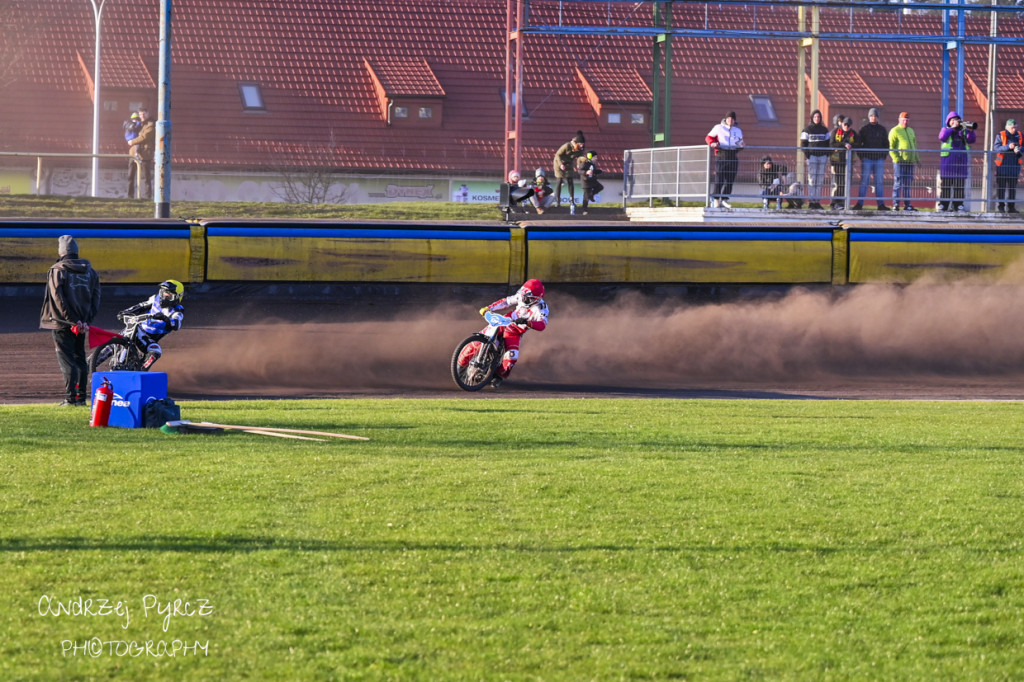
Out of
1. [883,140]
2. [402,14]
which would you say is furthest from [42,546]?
[402,14]

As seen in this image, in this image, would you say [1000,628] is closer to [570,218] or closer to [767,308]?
[767,308]

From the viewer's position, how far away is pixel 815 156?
24.6 meters

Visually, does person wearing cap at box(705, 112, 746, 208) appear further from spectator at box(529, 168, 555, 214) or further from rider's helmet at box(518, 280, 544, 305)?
rider's helmet at box(518, 280, 544, 305)

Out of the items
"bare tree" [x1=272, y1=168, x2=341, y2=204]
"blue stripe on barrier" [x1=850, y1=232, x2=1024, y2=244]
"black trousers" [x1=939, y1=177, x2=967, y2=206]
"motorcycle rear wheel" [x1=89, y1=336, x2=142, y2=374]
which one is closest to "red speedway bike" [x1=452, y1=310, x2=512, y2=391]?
"motorcycle rear wheel" [x1=89, y1=336, x2=142, y2=374]

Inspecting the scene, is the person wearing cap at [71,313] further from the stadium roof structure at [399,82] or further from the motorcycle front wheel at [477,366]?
the stadium roof structure at [399,82]

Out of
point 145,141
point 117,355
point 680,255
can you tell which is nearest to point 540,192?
point 680,255

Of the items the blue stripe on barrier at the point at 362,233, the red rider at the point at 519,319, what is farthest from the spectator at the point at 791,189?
the red rider at the point at 519,319

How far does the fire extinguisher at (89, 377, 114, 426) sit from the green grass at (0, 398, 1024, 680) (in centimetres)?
15

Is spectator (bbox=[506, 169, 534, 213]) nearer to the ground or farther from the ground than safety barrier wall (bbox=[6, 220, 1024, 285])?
farther from the ground

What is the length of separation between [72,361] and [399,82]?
1169 inches

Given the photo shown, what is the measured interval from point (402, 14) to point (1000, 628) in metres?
40.3

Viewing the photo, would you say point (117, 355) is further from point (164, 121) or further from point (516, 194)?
point (516, 194)

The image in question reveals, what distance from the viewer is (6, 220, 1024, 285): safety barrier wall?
19.1 meters

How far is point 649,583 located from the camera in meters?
6.64
